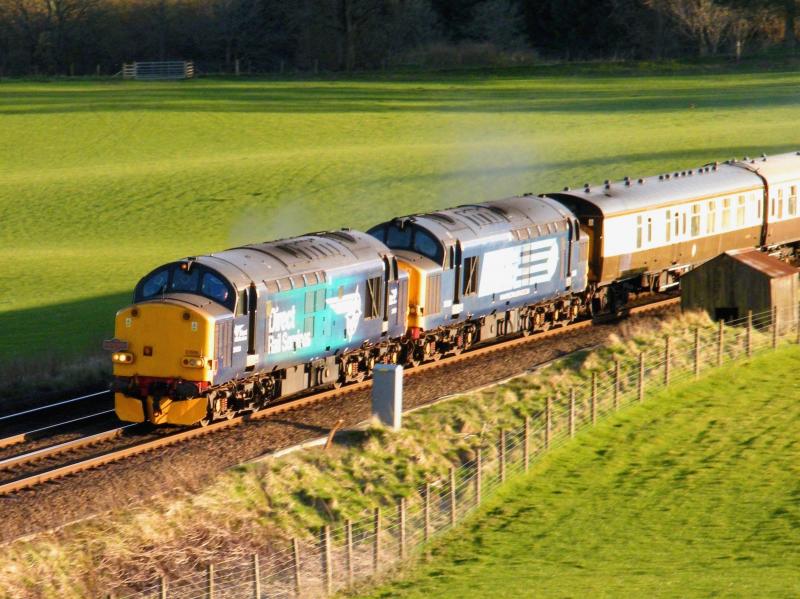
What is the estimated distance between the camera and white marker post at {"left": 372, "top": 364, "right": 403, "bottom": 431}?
2712 centimetres

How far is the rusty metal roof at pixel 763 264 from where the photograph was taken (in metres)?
37.9

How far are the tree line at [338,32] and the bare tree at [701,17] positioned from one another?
9cm

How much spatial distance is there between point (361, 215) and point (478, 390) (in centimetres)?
2744

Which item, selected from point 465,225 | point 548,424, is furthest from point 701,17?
point 548,424

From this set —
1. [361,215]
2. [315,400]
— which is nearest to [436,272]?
[315,400]

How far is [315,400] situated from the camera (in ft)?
97.8

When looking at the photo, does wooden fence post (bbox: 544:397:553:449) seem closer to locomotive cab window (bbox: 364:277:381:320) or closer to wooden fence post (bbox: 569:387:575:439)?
wooden fence post (bbox: 569:387:575:439)

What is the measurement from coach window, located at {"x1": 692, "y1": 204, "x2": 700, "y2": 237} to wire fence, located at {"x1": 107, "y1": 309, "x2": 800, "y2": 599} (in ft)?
24.7

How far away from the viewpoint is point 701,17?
344 feet

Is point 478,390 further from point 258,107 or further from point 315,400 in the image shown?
point 258,107

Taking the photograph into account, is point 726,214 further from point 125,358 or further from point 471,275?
point 125,358

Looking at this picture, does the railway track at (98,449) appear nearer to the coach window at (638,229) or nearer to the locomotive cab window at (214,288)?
the locomotive cab window at (214,288)

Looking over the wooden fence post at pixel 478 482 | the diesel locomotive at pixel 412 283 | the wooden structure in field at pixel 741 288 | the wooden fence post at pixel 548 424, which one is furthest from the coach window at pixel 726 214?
the wooden fence post at pixel 478 482

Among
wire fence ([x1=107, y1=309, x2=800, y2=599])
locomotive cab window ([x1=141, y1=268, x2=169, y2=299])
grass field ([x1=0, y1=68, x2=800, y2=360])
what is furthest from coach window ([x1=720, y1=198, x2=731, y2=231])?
locomotive cab window ([x1=141, y1=268, x2=169, y2=299])
